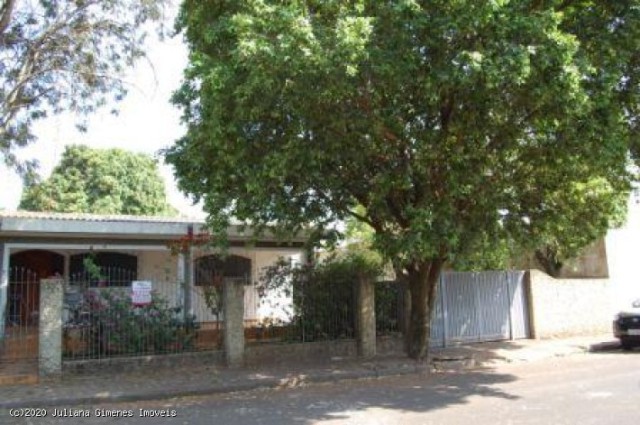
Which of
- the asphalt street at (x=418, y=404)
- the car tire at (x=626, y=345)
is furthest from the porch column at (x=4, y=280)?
the car tire at (x=626, y=345)

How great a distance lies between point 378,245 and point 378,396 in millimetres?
2509

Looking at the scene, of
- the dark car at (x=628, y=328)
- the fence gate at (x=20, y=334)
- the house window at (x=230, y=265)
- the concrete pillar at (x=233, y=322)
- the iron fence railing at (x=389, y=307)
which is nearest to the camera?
the fence gate at (x=20, y=334)

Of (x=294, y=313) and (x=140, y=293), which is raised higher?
(x=140, y=293)

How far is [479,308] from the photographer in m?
17.0

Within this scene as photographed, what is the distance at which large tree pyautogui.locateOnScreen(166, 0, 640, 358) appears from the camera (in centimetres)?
862

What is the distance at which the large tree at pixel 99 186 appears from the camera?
3362cm

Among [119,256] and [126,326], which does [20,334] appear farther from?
[119,256]

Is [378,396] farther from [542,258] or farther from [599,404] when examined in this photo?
[542,258]

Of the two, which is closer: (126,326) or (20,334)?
(126,326)

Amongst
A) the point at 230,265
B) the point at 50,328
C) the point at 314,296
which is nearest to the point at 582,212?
the point at 314,296

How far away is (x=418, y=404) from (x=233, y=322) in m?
4.77

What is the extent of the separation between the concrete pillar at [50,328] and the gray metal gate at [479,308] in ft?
28.5

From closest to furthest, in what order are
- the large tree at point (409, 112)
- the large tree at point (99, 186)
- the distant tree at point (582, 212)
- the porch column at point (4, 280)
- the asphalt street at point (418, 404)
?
the asphalt street at point (418, 404) → the large tree at point (409, 112) → the distant tree at point (582, 212) → the porch column at point (4, 280) → the large tree at point (99, 186)

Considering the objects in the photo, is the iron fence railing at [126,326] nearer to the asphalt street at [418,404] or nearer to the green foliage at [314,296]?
the green foliage at [314,296]
